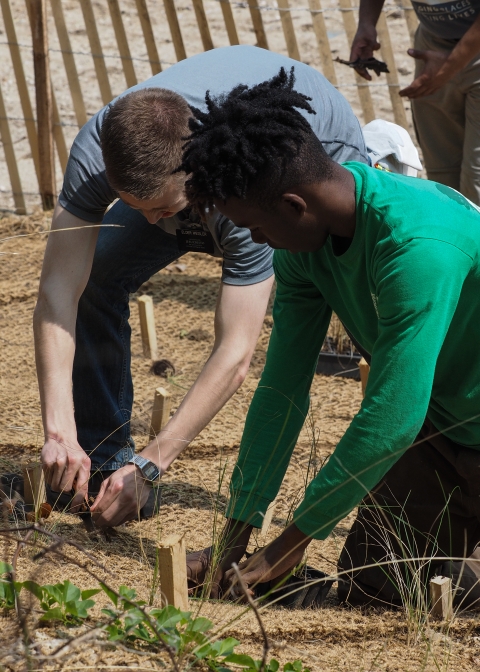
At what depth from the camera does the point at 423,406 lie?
1814 mm

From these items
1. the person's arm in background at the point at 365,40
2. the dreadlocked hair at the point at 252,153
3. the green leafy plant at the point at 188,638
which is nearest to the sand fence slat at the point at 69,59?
the person's arm in background at the point at 365,40

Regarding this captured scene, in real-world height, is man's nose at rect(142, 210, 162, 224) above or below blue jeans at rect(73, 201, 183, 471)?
above

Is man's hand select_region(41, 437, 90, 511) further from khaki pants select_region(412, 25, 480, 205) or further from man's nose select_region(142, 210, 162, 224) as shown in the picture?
khaki pants select_region(412, 25, 480, 205)

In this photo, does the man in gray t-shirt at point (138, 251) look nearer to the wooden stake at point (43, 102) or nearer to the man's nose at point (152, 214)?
the man's nose at point (152, 214)

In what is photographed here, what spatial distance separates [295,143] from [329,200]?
0.50 ft

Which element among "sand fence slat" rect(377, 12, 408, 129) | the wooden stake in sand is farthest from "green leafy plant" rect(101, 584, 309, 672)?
"sand fence slat" rect(377, 12, 408, 129)

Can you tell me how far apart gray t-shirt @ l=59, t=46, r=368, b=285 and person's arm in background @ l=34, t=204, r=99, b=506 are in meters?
0.08

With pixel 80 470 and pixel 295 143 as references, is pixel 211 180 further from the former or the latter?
pixel 80 470

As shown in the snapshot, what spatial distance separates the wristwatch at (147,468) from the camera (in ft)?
7.81

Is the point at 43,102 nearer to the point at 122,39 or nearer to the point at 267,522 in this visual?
the point at 122,39

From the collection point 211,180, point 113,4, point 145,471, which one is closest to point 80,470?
point 145,471

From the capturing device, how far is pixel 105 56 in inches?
224

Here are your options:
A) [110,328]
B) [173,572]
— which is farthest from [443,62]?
[173,572]

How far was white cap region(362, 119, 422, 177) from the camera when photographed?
2955 mm
